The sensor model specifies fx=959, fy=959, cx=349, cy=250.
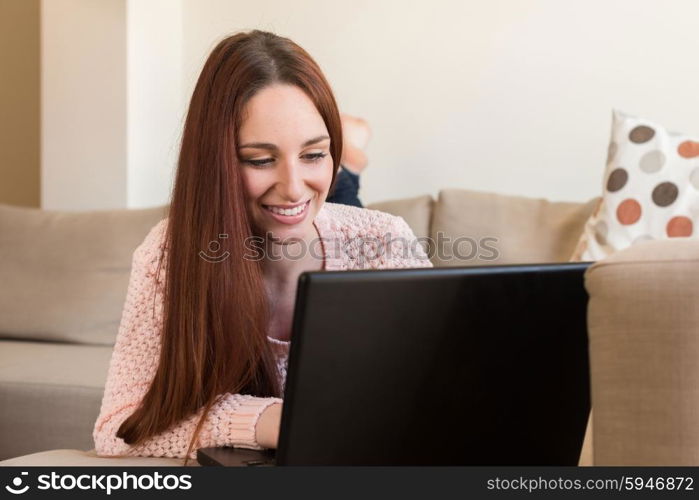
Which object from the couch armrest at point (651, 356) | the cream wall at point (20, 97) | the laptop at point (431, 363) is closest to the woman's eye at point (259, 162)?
the laptop at point (431, 363)

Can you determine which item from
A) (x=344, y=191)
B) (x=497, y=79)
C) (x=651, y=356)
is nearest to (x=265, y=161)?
(x=651, y=356)

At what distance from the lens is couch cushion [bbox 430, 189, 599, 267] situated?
2.42 metres

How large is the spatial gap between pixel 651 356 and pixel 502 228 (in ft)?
5.79

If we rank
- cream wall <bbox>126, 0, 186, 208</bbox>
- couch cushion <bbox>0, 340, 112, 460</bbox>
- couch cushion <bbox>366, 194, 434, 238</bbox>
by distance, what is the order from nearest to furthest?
couch cushion <bbox>0, 340, 112, 460</bbox>, couch cushion <bbox>366, 194, 434, 238</bbox>, cream wall <bbox>126, 0, 186, 208</bbox>

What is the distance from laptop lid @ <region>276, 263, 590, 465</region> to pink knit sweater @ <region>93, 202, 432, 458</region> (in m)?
0.31

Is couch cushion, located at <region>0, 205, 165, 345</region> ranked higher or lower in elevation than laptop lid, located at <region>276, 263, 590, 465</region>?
lower

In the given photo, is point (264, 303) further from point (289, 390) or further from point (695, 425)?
point (695, 425)

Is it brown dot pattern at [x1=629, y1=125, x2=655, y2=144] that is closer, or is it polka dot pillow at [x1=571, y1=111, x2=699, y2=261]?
polka dot pillow at [x1=571, y1=111, x2=699, y2=261]

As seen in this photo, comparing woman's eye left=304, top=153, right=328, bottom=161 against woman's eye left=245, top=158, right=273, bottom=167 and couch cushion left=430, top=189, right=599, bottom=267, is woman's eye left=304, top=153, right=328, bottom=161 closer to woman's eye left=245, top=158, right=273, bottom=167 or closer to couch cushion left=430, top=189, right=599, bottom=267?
woman's eye left=245, top=158, right=273, bottom=167

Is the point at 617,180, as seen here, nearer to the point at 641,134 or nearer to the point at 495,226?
the point at 641,134

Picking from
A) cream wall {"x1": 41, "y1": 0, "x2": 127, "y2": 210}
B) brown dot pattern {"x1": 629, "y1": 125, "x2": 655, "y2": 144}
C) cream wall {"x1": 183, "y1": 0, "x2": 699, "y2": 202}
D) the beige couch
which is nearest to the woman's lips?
the beige couch

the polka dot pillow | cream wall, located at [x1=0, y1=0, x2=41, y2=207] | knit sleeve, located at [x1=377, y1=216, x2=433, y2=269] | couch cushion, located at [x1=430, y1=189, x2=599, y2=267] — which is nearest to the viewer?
knit sleeve, located at [x1=377, y1=216, x2=433, y2=269]

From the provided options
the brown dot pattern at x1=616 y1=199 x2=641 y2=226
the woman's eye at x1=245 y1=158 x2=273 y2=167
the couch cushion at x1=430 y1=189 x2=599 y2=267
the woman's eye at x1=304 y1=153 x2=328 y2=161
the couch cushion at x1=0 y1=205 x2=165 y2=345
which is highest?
the woman's eye at x1=304 y1=153 x2=328 y2=161

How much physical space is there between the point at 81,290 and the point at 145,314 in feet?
5.39
